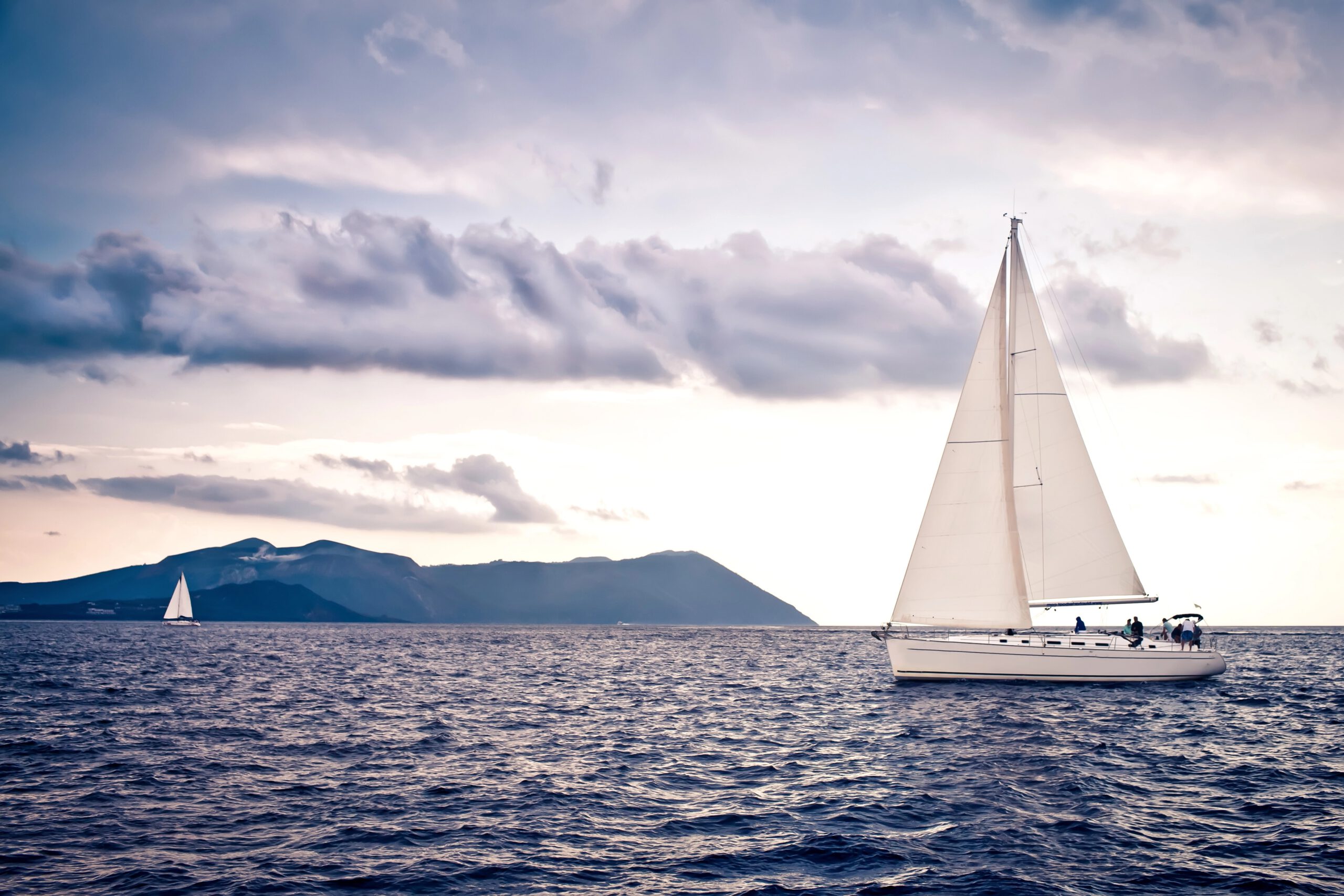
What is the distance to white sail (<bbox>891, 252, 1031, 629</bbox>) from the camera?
41.2 metres

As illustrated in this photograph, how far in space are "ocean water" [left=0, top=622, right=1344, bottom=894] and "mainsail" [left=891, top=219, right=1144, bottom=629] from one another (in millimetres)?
4515

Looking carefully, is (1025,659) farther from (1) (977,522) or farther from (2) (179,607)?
(2) (179,607)

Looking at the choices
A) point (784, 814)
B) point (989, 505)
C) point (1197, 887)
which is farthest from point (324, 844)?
point (989, 505)

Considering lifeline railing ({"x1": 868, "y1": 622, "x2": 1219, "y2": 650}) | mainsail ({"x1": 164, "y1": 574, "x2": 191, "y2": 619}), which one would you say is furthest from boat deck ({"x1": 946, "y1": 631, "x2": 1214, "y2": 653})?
mainsail ({"x1": 164, "y1": 574, "x2": 191, "y2": 619})

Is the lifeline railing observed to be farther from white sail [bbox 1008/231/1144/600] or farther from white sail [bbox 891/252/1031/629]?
white sail [bbox 1008/231/1144/600]

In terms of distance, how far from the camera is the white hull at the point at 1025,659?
4044 cm

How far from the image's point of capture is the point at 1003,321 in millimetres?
41781

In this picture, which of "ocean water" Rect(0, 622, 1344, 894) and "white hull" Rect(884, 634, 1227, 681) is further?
"white hull" Rect(884, 634, 1227, 681)

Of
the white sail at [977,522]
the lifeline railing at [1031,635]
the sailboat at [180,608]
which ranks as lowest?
the sailboat at [180,608]

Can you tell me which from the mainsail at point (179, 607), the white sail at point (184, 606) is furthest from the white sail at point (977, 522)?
the mainsail at point (179, 607)

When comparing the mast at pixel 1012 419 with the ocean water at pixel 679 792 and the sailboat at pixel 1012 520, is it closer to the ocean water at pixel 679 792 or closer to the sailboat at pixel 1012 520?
the sailboat at pixel 1012 520

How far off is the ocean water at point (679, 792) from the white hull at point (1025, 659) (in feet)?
2.58

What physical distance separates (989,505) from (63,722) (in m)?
39.0

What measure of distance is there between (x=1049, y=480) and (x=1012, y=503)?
2.10 metres
